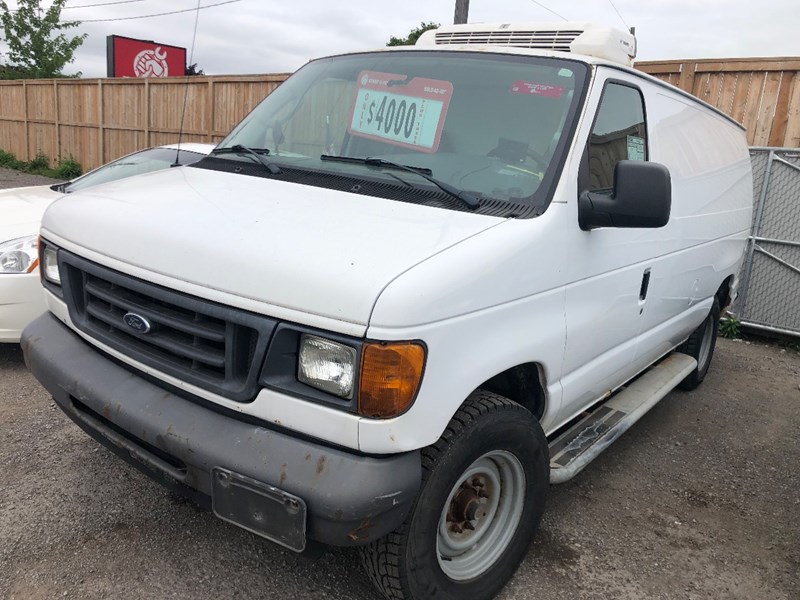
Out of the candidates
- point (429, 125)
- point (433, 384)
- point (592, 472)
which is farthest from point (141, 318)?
point (592, 472)

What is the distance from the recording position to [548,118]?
2832mm

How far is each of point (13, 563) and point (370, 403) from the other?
1.81m

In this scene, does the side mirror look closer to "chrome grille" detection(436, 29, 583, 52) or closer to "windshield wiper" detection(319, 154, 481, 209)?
"windshield wiper" detection(319, 154, 481, 209)

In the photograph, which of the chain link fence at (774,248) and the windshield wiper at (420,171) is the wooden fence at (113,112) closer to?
the chain link fence at (774,248)

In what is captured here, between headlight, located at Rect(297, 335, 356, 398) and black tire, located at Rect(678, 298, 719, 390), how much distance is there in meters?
3.98

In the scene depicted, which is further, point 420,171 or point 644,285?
point 644,285

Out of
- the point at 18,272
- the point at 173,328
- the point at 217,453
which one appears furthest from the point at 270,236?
the point at 18,272

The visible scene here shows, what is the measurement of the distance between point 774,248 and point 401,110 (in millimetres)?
5773

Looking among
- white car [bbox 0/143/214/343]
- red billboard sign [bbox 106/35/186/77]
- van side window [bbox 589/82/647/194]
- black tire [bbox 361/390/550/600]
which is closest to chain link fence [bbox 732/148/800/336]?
van side window [bbox 589/82/647/194]

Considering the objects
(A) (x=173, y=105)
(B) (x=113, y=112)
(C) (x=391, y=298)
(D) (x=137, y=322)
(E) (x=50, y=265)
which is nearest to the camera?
(C) (x=391, y=298)

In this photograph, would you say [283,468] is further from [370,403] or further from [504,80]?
[504,80]

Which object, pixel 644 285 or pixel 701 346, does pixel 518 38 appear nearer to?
pixel 644 285

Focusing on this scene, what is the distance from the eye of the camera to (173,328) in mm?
2285

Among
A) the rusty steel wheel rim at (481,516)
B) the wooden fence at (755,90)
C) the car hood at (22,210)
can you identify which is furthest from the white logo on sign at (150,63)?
the rusty steel wheel rim at (481,516)
